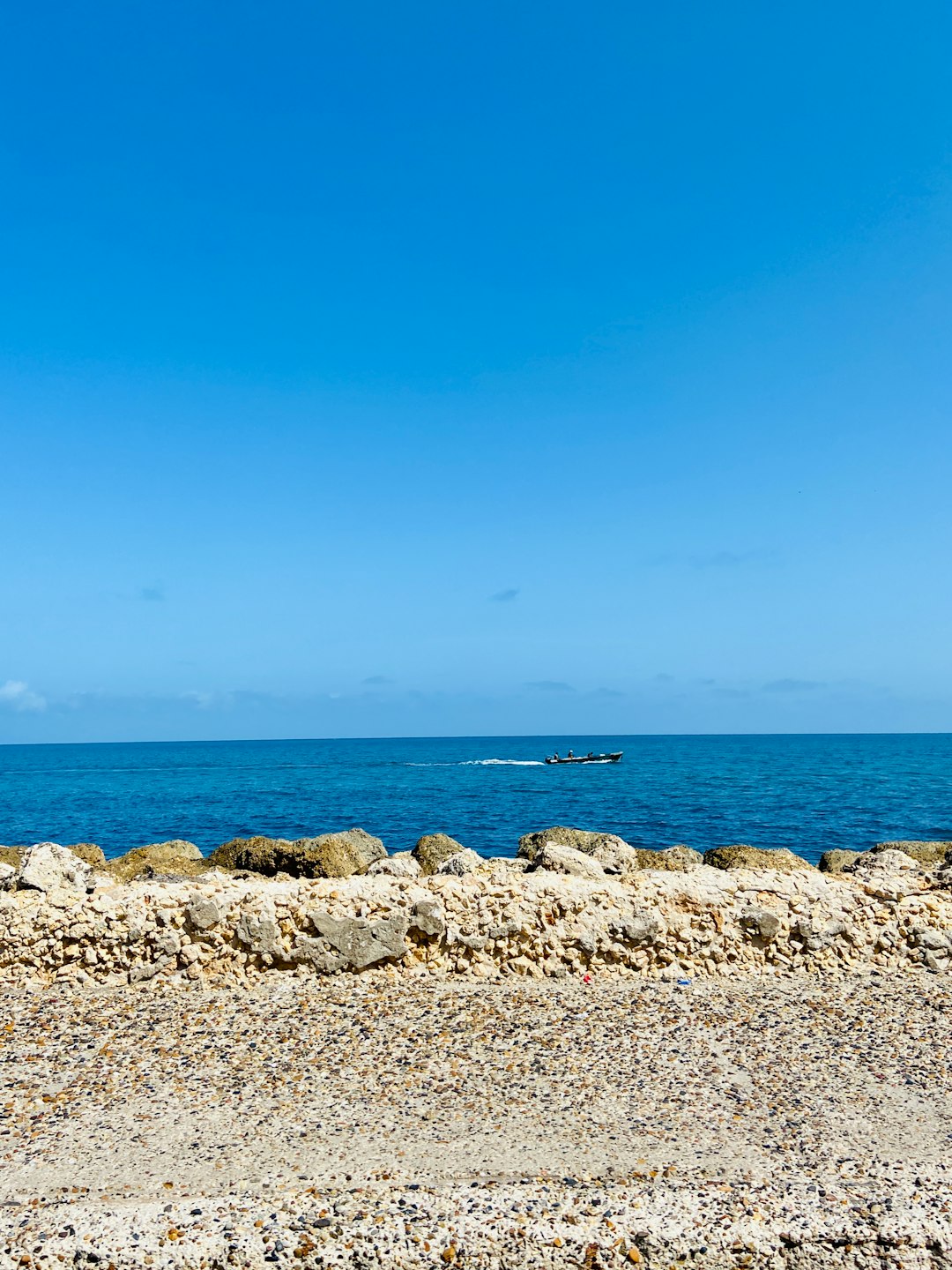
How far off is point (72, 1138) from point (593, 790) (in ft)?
190

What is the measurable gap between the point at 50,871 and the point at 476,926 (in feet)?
19.7

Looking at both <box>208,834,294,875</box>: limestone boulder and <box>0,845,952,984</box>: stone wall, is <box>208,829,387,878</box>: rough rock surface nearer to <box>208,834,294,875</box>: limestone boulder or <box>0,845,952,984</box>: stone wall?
<box>208,834,294,875</box>: limestone boulder

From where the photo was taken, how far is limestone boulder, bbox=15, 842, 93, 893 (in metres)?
10.9

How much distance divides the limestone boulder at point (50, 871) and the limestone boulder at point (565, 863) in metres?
6.37

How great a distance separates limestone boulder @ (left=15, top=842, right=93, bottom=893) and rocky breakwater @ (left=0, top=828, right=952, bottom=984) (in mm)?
47

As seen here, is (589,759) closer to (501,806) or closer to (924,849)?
(501,806)

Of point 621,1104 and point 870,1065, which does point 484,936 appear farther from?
point 870,1065

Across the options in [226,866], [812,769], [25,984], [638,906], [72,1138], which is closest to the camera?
[72,1138]

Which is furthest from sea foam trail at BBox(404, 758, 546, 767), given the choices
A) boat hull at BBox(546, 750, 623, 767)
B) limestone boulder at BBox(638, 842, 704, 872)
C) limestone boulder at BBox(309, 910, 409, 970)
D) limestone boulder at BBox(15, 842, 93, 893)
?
limestone boulder at BBox(309, 910, 409, 970)

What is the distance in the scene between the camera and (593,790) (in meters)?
62.4

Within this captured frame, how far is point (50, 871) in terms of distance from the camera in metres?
11.1

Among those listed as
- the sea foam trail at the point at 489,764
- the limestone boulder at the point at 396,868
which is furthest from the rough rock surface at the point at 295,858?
the sea foam trail at the point at 489,764

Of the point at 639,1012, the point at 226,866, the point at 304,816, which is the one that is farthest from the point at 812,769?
the point at 639,1012

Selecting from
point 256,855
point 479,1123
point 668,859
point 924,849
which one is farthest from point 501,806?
point 479,1123
